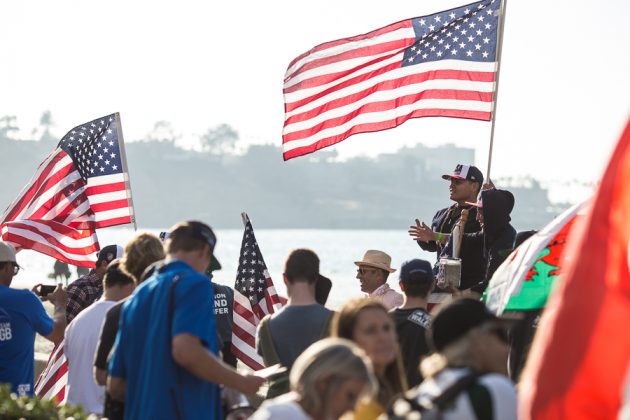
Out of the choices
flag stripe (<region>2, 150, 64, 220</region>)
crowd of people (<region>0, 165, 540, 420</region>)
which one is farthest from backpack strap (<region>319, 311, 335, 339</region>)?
flag stripe (<region>2, 150, 64, 220</region>)

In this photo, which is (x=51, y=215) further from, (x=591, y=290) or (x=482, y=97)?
(x=591, y=290)

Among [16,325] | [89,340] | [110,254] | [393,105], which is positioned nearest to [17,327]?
[16,325]

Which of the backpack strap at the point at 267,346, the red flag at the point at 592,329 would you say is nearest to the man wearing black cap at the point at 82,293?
the backpack strap at the point at 267,346

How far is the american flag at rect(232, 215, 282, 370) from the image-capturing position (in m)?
11.3

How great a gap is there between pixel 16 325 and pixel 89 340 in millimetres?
762

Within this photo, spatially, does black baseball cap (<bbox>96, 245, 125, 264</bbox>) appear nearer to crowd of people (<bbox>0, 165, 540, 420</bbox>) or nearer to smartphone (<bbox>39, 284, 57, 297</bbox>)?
crowd of people (<bbox>0, 165, 540, 420</bbox>)

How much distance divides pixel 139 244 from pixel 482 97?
553cm

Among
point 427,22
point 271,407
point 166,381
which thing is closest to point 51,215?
point 427,22

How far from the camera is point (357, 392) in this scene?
14.9 ft

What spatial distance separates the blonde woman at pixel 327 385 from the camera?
452 centimetres

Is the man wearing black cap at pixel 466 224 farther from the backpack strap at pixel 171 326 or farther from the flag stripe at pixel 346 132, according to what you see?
the backpack strap at pixel 171 326

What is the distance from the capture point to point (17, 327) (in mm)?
8344

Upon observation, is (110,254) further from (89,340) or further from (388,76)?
(388,76)

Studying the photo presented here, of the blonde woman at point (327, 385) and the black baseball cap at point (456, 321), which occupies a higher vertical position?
the black baseball cap at point (456, 321)
